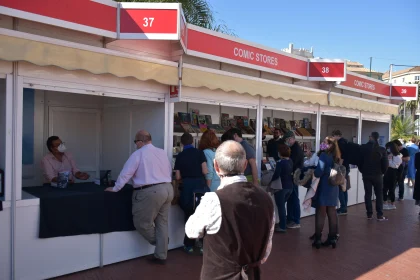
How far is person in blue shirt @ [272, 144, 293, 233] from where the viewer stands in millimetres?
6176

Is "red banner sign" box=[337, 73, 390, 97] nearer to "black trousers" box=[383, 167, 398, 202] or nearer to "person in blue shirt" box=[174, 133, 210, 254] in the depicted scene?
"black trousers" box=[383, 167, 398, 202]

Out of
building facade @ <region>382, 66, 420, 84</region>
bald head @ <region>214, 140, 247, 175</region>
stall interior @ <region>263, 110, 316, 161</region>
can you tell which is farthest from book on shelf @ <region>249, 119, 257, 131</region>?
building facade @ <region>382, 66, 420, 84</region>

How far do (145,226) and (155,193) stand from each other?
16.8 inches

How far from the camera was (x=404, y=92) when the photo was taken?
1058 cm

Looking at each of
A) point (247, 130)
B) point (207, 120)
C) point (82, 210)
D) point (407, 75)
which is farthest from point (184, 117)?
point (407, 75)

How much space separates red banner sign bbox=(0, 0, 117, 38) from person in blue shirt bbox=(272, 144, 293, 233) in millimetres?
3198

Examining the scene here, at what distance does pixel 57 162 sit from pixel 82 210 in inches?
46.3

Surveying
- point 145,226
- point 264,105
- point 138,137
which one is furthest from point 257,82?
point 145,226

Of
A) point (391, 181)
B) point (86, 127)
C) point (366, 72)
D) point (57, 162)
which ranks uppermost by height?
point (366, 72)

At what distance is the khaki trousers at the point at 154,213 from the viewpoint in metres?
4.50

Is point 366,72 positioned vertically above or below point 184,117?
above

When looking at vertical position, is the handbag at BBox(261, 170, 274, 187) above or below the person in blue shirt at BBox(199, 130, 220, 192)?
below

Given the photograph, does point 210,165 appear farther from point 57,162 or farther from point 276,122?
point 276,122

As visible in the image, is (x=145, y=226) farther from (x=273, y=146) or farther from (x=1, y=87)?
(x=273, y=146)
